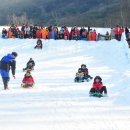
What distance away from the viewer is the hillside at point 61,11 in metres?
104

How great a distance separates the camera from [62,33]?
33.0 m

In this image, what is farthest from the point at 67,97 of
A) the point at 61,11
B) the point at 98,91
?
the point at 61,11

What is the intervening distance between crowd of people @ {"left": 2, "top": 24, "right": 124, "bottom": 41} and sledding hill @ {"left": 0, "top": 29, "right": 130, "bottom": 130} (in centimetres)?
255

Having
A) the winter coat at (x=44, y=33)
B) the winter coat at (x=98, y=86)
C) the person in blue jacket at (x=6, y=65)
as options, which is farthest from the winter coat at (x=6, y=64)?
the winter coat at (x=44, y=33)

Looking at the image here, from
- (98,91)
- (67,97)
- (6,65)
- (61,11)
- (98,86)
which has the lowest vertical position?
(67,97)

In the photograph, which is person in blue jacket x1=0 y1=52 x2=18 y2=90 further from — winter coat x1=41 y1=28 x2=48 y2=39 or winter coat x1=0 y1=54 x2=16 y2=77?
winter coat x1=41 y1=28 x2=48 y2=39

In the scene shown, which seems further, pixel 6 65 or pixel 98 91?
pixel 6 65

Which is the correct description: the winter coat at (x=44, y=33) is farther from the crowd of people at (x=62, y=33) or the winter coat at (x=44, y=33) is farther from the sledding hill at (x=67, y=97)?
the sledding hill at (x=67, y=97)

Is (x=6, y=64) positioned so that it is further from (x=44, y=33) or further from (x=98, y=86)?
(x=44, y=33)

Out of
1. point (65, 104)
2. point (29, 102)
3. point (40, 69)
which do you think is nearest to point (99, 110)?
point (65, 104)

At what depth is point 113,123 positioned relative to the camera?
11.2 m

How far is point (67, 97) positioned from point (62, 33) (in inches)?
711

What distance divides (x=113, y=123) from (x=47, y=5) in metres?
122

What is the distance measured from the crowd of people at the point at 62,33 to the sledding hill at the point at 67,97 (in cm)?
255
